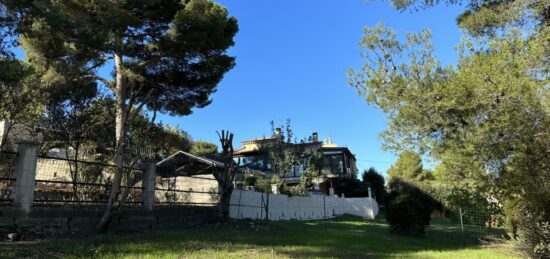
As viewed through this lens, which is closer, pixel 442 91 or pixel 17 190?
pixel 442 91

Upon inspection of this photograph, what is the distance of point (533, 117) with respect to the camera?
301 inches

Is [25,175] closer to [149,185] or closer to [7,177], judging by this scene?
[7,177]

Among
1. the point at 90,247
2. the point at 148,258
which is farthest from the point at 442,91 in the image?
the point at 90,247

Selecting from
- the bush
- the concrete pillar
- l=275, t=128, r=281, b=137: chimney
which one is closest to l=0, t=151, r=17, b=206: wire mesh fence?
the concrete pillar

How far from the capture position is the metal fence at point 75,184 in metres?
10.2

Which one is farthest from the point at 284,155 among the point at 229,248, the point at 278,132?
the point at 229,248

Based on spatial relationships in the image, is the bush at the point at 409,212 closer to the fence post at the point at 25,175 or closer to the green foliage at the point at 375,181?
the fence post at the point at 25,175

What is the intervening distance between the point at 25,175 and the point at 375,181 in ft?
121

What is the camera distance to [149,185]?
12.6m

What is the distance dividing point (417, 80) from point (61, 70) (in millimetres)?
10578

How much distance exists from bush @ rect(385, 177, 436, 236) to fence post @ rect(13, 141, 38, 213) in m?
11.0

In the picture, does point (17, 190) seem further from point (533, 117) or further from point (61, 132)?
point (533, 117)

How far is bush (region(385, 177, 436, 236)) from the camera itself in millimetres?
14359

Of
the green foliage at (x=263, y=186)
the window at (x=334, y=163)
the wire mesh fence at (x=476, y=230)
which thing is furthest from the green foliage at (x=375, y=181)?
the wire mesh fence at (x=476, y=230)
